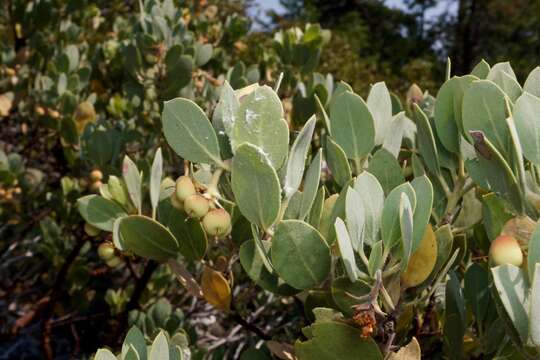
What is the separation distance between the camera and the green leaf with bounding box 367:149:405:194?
844 millimetres

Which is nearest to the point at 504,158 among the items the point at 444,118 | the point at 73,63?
the point at 444,118

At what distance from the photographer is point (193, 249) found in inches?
36.2

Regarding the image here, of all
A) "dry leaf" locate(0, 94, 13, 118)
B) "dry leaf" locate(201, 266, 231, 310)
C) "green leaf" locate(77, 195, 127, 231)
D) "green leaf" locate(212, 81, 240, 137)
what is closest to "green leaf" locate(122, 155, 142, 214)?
"green leaf" locate(77, 195, 127, 231)

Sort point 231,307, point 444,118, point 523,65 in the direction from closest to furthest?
point 444,118 → point 231,307 → point 523,65

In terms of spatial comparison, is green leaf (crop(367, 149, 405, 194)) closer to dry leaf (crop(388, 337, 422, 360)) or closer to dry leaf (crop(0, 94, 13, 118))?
dry leaf (crop(388, 337, 422, 360))

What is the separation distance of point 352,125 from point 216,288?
0.30 metres

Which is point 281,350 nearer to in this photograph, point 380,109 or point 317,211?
point 317,211

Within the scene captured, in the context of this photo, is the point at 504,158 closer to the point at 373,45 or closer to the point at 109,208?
the point at 109,208

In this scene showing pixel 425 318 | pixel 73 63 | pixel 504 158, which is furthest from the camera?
pixel 73 63

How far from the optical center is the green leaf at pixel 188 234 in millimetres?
903

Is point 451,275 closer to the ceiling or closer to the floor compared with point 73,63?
closer to the ceiling

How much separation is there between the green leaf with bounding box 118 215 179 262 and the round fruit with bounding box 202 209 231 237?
11 centimetres

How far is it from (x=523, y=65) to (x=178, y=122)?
11.7 meters

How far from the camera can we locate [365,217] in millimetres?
699
